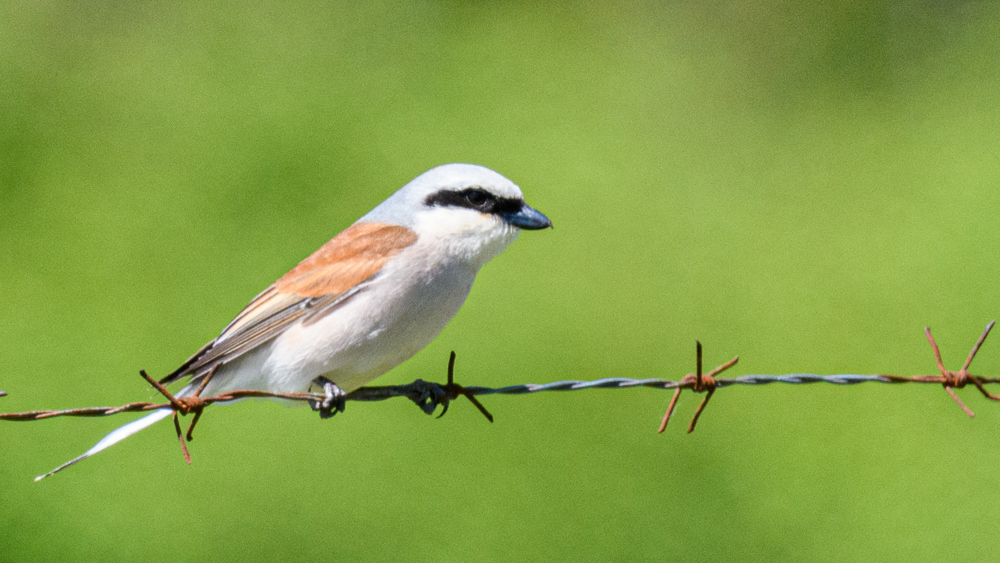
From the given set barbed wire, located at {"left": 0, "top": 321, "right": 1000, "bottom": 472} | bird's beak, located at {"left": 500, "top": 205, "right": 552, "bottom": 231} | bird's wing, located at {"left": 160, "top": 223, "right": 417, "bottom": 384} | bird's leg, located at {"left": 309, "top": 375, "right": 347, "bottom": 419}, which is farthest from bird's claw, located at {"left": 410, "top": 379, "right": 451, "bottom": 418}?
bird's beak, located at {"left": 500, "top": 205, "right": 552, "bottom": 231}

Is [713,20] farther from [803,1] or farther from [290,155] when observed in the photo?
[290,155]

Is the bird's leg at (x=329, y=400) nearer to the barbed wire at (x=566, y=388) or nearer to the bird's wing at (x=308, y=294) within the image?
the barbed wire at (x=566, y=388)

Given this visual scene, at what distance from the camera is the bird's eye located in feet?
9.19

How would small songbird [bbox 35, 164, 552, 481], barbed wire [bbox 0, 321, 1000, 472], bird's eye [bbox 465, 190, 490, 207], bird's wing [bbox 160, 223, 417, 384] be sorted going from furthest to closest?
bird's eye [bbox 465, 190, 490, 207] → bird's wing [bbox 160, 223, 417, 384] → small songbird [bbox 35, 164, 552, 481] → barbed wire [bbox 0, 321, 1000, 472]

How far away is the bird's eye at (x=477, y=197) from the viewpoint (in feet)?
9.19

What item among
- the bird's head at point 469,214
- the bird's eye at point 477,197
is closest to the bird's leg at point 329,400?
the bird's head at point 469,214

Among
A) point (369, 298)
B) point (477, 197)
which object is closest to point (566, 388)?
point (369, 298)

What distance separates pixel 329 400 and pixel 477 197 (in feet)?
2.21

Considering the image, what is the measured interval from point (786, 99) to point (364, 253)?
18.8ft

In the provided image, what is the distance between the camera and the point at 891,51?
8180 millimetres

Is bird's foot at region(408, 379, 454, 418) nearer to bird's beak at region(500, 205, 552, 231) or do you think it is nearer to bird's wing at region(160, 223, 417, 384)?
bird's wing at region(160, 223, 417, 384)

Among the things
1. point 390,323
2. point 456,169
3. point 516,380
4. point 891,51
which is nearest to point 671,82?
point 891,51

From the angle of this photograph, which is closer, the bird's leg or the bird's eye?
the bird's leg

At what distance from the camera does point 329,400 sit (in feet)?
8.48
